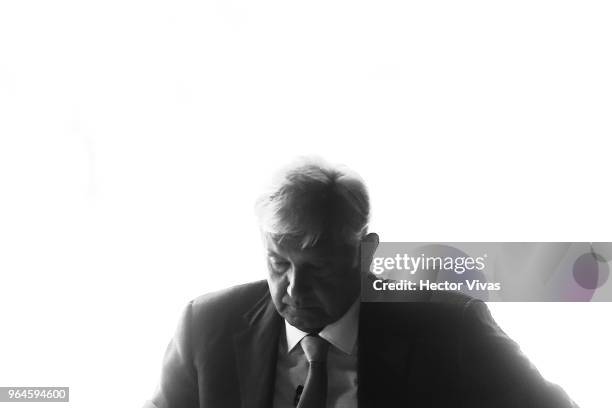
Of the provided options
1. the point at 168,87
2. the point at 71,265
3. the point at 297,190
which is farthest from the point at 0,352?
the point at 297,190

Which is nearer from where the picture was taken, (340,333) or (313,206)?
(313,206)

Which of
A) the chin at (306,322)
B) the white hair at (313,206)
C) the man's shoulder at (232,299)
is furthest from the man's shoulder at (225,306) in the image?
the white hair at (313,206)

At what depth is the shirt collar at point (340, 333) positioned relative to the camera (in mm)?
1185

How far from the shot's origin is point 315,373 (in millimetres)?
1147

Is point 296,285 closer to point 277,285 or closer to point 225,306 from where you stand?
point 277,285

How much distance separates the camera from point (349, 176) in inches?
43.3

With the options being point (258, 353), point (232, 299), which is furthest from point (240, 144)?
point (258, 353)

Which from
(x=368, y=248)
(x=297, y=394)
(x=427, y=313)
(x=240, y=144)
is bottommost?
(x=297, y=394)

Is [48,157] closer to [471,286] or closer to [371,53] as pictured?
[371,53]

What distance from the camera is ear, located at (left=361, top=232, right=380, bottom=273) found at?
116cm

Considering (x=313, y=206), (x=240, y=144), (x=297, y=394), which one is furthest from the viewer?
(x=240, y=144)

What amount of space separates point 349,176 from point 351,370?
343 millimetres

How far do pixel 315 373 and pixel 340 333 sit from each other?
9 centimetres

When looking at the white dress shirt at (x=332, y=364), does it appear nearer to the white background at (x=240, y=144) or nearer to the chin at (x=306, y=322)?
the chin at (x=306, y=322)
